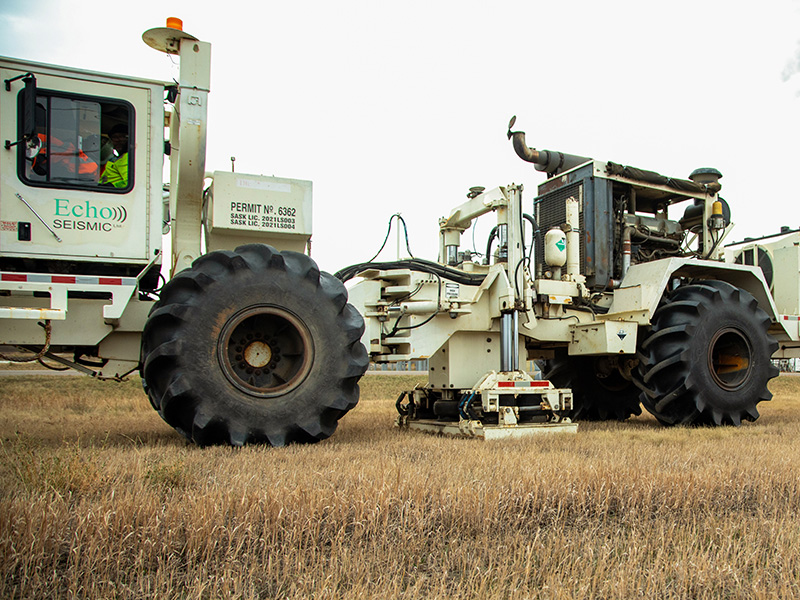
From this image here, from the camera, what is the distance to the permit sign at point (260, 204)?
6203mm

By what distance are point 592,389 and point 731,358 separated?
1948 mm

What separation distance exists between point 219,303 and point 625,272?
18.0 ft

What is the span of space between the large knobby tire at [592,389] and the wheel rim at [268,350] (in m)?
4.76

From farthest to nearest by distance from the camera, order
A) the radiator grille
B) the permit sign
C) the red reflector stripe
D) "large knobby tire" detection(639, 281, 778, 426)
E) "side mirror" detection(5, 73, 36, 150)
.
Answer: the radiator grille → "large knobby tire" detection(639, 281, 778, 426) → the red reflector stripe → the permit sign → "side mirror" detection(5, 73, 36, 150)

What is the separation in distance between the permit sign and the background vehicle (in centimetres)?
1

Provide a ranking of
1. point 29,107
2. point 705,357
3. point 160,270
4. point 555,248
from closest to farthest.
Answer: point 29,107 → point 160,270 → point 705,357 → point 555,248

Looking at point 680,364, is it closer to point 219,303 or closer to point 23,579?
point 219,303

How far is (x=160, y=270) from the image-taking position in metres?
6.28

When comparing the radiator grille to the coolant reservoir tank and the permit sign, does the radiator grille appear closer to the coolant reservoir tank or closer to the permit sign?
the coolant reservoir tank

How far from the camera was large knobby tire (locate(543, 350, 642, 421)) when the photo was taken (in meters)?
9.66

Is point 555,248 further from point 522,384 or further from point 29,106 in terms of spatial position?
point 29,106

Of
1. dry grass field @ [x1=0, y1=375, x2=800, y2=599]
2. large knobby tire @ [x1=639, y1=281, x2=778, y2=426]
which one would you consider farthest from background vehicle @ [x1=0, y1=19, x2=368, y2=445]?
large knobby tire @ [x1=639, y1=281, x2=778, y2=426]

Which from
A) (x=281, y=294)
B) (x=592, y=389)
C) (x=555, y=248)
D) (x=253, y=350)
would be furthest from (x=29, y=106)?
(x=592, y=389)

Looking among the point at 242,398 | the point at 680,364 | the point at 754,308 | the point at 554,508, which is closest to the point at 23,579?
the point at 554,508
